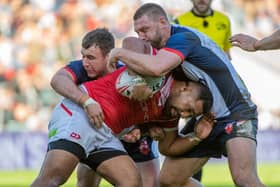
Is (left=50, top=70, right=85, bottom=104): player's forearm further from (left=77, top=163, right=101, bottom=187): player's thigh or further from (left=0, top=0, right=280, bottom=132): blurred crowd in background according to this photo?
(left=0, top=0, right=280, bottom=132): blurred crowd in background

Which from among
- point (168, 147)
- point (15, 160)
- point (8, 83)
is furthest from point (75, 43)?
point (168, 147)

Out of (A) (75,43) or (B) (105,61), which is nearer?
(B) (105,61)

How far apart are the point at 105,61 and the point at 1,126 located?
Result: 1151 centimetres

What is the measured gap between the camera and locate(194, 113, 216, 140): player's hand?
7.15 m

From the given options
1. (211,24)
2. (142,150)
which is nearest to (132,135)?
(142,150)

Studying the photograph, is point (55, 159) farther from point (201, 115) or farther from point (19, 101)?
point (19, 101)

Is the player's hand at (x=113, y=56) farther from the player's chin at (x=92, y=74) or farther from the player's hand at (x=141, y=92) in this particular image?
the player's chin at (x=92, y=74)

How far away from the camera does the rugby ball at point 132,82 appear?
21.7 feet

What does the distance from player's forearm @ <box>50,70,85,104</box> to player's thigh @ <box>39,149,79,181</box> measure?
1.58 ft

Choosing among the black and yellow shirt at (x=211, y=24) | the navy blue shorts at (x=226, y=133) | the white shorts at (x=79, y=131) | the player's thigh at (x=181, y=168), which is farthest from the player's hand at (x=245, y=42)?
the black and yellow shirt at (x=211, y=24)

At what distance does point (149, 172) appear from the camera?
27.0 feet

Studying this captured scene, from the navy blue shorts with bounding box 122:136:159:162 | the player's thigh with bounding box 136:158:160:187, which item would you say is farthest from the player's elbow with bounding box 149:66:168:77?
the player's thigh with bounding box 136:158:160:187

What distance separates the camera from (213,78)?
22.8 feet

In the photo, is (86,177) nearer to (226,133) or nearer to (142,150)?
(142,150)
